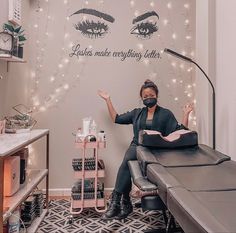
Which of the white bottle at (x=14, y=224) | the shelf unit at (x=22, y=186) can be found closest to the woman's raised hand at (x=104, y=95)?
the shelf unit at (x=22, y=186)

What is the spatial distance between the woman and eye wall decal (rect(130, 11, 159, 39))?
697 millimetres

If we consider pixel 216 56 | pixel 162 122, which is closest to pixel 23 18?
pixel 162 122

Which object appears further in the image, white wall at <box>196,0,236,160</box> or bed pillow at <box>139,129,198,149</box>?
white wall at <box>196,0,236,160</box>

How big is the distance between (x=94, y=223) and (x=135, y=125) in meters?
1.00

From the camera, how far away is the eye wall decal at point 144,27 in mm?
3252

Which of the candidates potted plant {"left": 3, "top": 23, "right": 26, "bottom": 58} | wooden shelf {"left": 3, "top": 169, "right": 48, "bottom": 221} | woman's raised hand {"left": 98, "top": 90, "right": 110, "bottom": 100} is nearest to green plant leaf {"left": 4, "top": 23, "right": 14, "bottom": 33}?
potted plant {"left": 3, "top": 23, "right": 26, "bottom": 58}

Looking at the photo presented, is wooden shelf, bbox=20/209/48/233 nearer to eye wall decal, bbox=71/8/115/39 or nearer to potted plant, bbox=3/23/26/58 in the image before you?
potted plant, bbox=3/23/26/58

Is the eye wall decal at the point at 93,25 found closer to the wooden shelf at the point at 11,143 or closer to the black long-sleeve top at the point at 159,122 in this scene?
the black long-sleeve top at the point at 159,122

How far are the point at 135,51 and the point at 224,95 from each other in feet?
3.89

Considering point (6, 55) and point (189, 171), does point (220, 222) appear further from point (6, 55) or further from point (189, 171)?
point (6, 55)

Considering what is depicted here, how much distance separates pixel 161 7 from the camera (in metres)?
3.28

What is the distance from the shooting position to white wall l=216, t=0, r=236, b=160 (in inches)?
92.0

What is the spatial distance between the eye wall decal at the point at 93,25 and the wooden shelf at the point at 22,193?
5.12 ft

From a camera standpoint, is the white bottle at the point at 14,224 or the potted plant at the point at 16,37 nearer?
the white bottle at the point at 14,224
